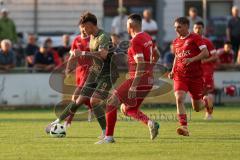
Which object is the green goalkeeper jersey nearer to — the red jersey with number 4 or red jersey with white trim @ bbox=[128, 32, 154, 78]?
red jersey with white trim @ bbox=[128, 32, 154, 78]

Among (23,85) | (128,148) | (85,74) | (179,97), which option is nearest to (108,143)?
(128,148)

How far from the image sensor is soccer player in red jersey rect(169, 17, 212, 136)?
17.9 m

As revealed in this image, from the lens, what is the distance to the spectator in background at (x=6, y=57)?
91.0 ft

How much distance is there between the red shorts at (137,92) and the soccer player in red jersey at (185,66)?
107cm

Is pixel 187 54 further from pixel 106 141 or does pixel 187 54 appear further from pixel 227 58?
pixel 227 58

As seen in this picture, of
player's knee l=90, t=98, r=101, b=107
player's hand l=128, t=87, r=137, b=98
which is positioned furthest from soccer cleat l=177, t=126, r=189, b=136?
player's knee l=90, t=98, r=101, b=107

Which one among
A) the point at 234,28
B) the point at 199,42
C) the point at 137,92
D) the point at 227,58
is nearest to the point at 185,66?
the point at 199,42

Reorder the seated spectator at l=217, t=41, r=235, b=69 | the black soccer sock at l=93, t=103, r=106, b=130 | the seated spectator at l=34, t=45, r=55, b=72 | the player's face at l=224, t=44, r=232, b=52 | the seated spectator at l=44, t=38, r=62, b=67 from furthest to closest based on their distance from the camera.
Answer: the seated spectator at l=217, t=41, r=235, b=69 < the player's face at l=224, t=44, r=232, b=52 < the seated spectator at l=44, t=38, r=62, b=67 < the seated spectator at l=34, t=45, r=55, b=72 < the black soccer sock at l=93, t=103, r=106, b=130


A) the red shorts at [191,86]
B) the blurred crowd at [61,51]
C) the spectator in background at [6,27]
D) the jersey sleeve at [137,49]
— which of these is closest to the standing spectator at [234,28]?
the blurred crowd at [61,51]

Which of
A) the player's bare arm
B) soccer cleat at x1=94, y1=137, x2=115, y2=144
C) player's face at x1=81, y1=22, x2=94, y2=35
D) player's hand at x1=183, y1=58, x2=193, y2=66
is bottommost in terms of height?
soccer cleat at x1=94, y1=137, x2=115, y2=144

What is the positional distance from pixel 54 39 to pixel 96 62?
19.6 meters

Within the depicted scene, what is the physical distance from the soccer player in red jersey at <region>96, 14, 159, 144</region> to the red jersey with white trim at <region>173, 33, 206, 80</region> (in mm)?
1233

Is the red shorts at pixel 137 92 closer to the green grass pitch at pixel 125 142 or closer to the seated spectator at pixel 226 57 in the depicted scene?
the green grass pitch at pixel 125 142

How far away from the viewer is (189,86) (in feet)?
→ 60.0
